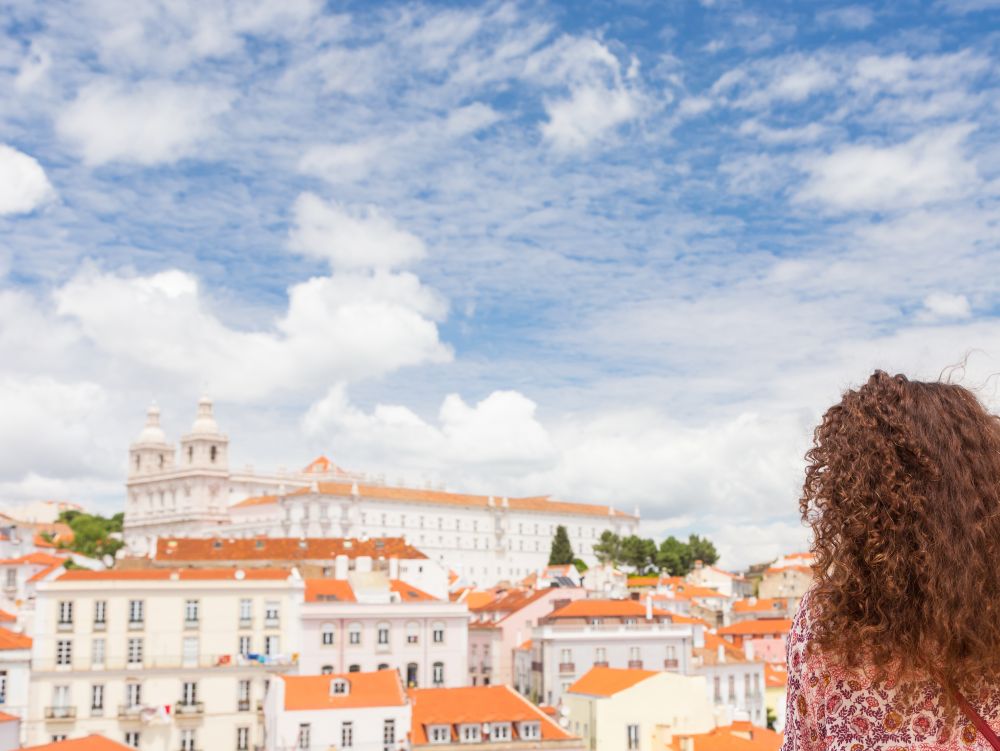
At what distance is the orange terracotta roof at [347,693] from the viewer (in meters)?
33.6

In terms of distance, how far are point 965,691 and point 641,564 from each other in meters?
117

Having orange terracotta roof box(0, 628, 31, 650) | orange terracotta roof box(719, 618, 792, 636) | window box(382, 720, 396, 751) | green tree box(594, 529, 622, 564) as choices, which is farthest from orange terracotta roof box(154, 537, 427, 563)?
green tree box(594, 529, 622, 564)

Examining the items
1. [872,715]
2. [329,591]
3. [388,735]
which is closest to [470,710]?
[388,735]

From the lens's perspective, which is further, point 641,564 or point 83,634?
point 641,564

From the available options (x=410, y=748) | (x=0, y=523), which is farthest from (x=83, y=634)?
(x=0, y=523)

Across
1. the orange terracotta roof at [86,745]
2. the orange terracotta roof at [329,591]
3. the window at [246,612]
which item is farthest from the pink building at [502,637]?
the orange terracotta roof at [86,745]

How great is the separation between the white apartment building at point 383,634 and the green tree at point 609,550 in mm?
77613

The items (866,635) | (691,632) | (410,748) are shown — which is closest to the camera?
(866,635)

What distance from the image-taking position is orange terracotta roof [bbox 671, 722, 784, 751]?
28484 mm

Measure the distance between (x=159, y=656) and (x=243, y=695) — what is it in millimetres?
3472

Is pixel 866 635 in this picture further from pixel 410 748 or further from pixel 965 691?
pixel 410 748

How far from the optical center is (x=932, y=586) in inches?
89.7

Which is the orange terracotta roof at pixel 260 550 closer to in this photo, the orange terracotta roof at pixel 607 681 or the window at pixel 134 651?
the window at pixel 134 651

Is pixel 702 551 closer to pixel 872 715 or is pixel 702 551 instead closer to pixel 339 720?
pixel 339 720
